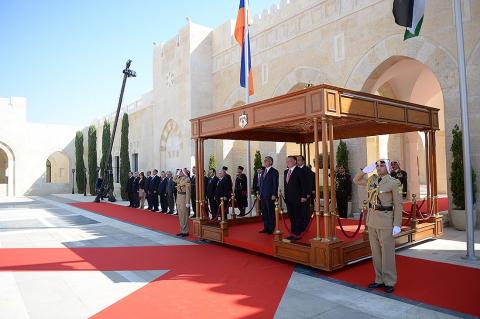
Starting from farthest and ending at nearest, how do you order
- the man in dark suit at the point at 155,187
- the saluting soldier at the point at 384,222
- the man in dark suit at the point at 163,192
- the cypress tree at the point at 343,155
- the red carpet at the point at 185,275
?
the man in dark suit at the point at 155,187 < the man in dark suit at the point at 163,192 < the cypress tree at the point at 343,155 < the saluting soldier at the point at 384,222 < the red carpet at the point at 185,275

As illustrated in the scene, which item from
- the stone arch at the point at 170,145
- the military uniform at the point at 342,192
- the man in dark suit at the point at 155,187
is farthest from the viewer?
the stone arch at the point at 170,145

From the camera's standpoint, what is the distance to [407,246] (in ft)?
23.2

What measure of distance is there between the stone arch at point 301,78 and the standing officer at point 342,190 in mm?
3170

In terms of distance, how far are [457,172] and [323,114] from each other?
5.45 metres

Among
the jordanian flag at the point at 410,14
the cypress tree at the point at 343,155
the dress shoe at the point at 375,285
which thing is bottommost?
the dress shoe at the point at 375,285

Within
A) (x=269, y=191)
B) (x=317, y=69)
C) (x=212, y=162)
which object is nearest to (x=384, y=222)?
(x=269, y=191)

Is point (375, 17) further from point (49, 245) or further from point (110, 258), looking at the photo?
point (49, 245)

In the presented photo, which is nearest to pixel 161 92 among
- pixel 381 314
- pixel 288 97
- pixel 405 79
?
pixel 405 79

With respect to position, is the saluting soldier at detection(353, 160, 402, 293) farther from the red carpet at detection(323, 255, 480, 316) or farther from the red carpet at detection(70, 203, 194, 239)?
the red carpet at detection(70, 203, 194, 239)

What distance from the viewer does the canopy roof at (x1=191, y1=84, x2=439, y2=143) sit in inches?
218

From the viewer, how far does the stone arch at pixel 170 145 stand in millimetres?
20375

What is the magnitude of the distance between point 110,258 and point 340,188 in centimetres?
699

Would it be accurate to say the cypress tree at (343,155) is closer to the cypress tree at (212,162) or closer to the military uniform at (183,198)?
the military uniform at (183,198)

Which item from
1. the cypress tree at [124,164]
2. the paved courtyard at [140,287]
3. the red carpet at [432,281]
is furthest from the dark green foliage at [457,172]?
the cypress tree at [124,164]
